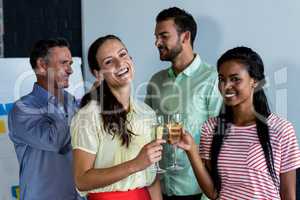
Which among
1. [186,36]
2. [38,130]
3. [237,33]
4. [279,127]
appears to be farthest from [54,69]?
[279,127]

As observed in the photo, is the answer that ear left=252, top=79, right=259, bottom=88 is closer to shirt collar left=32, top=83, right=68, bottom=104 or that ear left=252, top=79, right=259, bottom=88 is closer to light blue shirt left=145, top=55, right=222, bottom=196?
light blue shirt left=145, top=55, right=222, bottom=196

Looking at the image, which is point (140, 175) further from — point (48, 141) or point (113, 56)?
point (48, 141)

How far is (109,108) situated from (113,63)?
0.18 meters

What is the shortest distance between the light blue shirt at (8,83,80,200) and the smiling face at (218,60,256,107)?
36.0 inches

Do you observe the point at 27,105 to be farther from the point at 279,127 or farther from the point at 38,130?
the point at 279,127

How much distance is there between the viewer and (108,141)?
5.20 feet

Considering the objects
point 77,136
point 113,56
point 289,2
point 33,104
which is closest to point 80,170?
point 77,136

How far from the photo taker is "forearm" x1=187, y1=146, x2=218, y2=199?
168 centimetres

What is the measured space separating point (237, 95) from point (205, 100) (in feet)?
1.49

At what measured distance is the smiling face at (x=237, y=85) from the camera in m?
1.71

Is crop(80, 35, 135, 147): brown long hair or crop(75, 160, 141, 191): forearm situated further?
crop(80, 35, 135, 147): brown long hair

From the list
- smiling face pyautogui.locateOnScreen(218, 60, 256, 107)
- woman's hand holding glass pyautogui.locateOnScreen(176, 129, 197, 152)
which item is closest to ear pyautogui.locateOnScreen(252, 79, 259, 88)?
smiling face pyautogui.locateOnScreen(218, 60, 256, 107)

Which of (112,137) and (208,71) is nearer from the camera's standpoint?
(112,137)

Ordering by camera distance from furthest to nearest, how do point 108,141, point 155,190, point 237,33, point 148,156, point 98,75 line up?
point 237,33
point 155,190
point 98,75
point 108,141
point 148,156
